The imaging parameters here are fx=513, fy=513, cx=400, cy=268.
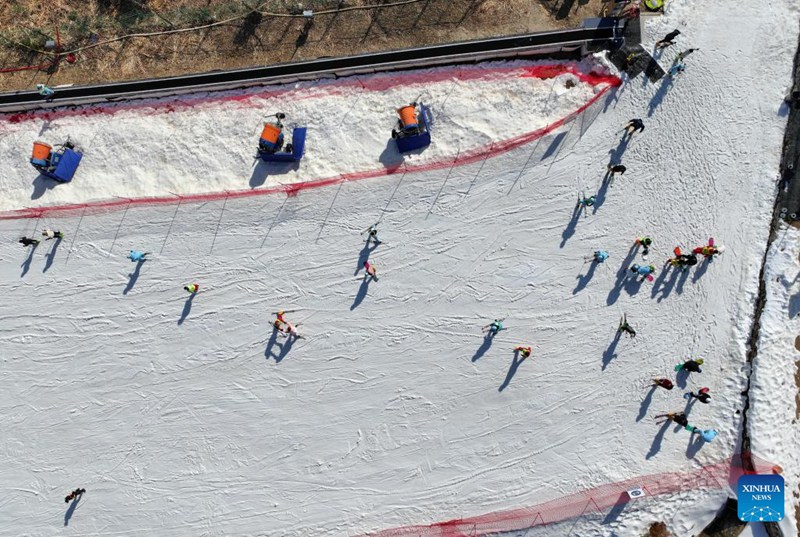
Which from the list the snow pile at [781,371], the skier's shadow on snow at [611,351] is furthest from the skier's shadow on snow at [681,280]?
the snow pile at [781,371]

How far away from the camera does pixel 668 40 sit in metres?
15.8

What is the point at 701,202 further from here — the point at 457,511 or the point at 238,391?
the point at 238,391

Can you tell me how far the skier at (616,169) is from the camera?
15.5m

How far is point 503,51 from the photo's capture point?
52.0 ft

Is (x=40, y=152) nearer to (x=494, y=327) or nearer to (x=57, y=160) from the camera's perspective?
(x=57, y=160)

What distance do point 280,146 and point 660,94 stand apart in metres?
11.9

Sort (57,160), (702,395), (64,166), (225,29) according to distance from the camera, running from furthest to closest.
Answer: (225,29) → (64,166) → (57,160) → (702,395)

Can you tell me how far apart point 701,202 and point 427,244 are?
8.46 metres

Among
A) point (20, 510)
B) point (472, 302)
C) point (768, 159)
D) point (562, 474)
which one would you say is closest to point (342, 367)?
point (472, 302)

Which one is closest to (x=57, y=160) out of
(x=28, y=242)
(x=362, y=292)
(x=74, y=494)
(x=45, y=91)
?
(x=45, y=91)

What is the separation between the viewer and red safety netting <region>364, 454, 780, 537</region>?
14820 millimetres

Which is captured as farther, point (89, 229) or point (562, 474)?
point (89, 229)

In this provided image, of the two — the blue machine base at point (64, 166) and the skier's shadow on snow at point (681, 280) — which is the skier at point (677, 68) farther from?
the blue machine base at point (64, 166)

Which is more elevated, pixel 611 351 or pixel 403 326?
pixel 611 351
